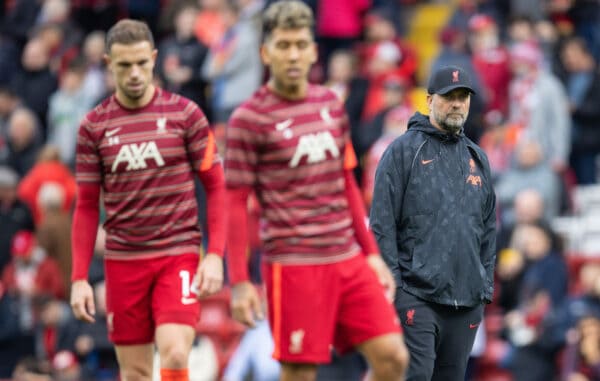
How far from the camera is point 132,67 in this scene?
9.50 m

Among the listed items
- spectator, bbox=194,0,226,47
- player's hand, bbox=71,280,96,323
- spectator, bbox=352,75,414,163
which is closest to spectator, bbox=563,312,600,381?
spectator, bbox=352,75,414,163

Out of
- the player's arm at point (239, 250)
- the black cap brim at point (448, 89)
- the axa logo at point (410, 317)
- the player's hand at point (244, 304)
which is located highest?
the black cap brim at point (448, 89)

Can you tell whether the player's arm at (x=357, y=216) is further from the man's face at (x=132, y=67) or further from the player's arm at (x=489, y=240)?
the man's face at (x=132, y=67)

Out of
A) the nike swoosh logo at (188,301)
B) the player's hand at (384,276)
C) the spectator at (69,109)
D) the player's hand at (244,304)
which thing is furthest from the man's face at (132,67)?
the spectator at (69,109)

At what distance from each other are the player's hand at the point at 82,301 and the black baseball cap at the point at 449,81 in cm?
245

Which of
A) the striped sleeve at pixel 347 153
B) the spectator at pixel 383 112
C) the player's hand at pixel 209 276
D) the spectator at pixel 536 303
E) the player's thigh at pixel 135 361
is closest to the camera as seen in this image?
the striped sleeve at pixel 347 153

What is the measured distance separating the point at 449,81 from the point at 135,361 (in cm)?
261

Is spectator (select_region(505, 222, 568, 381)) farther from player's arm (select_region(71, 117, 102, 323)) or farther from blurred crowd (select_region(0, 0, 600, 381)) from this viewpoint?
player's arm (select_region(71, 117, 102, 323))

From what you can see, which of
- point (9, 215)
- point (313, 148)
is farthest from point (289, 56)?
point (9, 215)

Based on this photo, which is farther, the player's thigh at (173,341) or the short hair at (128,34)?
the short hair at (128,34)

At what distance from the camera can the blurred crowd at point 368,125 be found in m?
14.7

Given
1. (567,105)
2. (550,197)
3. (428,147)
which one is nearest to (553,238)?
(550,197)

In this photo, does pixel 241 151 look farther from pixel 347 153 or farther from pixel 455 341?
pixel 455 341

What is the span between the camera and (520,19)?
17.5 metres
